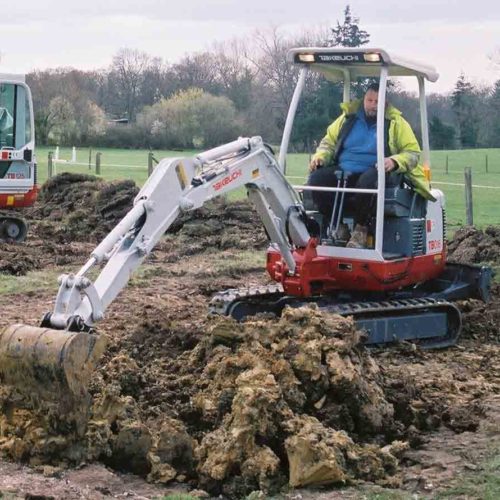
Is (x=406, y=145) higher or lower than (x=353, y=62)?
lower

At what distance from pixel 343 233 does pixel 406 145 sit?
100cm

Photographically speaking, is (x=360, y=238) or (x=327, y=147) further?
(x=327, y=147)

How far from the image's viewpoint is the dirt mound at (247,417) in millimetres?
6059

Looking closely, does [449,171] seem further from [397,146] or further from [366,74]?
[397,146]

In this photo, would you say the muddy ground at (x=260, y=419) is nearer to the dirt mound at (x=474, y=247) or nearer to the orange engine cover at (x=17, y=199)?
the dirt mound at (x=474, y=247)

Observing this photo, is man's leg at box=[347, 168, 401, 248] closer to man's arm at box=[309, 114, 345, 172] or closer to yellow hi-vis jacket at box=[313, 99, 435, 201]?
yellow hi-vis jacket at box=[313, 99, 435, 201]

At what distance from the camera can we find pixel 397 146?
31.8ft

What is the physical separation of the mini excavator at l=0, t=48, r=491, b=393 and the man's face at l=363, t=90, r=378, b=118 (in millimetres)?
173

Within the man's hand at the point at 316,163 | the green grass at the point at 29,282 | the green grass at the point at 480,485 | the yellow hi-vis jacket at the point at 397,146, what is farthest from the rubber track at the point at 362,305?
the green grass at the point at 29,282

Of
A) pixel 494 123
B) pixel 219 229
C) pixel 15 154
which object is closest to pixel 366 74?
pixel 219 229

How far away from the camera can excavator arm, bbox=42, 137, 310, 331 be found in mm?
6914

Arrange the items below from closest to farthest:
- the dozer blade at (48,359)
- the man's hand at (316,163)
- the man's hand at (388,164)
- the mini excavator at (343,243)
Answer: the dozer blade at (48,359), the mini excavator at (343,243), the man's hand at (388,164), the man's hand at (316,163)

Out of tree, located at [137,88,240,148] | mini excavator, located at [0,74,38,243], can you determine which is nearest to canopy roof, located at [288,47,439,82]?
mini excavator, located at [0,74,38,243]

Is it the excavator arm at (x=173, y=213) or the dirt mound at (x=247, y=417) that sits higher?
the excavator arm at (x=173, y=213)
